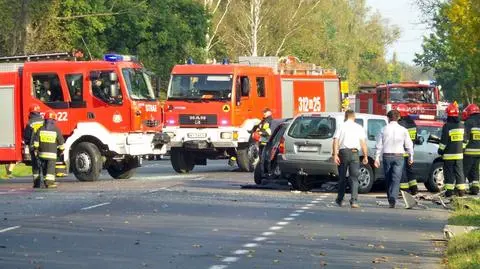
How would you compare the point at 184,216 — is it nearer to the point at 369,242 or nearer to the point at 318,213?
the point at 318,213

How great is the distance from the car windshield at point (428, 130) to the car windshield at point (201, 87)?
6.82m

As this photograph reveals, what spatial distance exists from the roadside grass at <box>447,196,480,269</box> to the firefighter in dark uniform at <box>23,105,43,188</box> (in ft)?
32.8

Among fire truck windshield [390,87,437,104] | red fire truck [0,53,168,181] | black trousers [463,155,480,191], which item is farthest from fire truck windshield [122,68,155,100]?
fire truck windshield [390,87,437,104]

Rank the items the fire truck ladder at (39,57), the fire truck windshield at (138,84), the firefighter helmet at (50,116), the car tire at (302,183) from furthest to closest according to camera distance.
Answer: the fire truck ladder at (39,57), the fire truck windshield at (138,84), the firefighter helmet at (50,116), the car tire at (302,183)

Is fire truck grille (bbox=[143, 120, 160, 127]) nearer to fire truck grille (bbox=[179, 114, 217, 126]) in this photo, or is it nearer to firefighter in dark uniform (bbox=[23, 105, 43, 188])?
fire truck grille (bbox=[179, 114, 217, 126])

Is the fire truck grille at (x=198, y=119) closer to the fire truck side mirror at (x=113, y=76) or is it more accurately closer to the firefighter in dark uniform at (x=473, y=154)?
the fire truck side mirror at (x=113, y=76)

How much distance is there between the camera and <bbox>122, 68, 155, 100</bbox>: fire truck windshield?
2903cm

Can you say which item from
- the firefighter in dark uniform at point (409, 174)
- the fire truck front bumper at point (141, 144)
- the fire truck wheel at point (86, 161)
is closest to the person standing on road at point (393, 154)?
the firefighter in dark uniform at point (409, 174)

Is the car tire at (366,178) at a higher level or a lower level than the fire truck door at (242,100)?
lower

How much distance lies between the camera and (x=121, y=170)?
30922 millimetres

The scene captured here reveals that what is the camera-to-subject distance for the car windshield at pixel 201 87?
32688 mm

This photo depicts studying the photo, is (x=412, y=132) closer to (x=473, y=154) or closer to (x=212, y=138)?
(x=473, y=154)

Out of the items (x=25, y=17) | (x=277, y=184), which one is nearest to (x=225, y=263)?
(x=277, y=184)

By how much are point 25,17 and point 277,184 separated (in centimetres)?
2398
